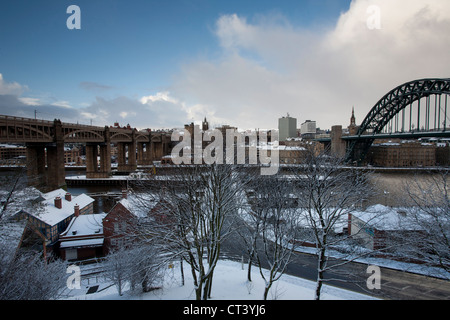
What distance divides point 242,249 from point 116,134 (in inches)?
1665

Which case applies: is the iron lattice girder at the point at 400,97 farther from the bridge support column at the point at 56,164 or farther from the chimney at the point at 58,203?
the bridge support column at the point at 56,164

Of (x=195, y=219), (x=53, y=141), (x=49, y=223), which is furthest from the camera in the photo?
(x=53, y=141)

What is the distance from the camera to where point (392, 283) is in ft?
32.3

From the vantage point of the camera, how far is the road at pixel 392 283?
8.91 metres

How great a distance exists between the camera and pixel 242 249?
13.2m

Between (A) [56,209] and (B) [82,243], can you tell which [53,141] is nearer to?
(A) [56,209]

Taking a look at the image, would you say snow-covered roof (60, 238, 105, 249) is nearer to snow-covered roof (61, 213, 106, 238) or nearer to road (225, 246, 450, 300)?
snow-covered roof (61, 213, 106, 238)

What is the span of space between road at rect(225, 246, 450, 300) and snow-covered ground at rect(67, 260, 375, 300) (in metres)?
0.73

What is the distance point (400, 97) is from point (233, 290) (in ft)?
183

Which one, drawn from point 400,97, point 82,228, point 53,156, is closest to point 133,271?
point 82,228

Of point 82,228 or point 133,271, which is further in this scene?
point 82,228

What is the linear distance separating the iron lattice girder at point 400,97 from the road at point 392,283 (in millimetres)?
41526
